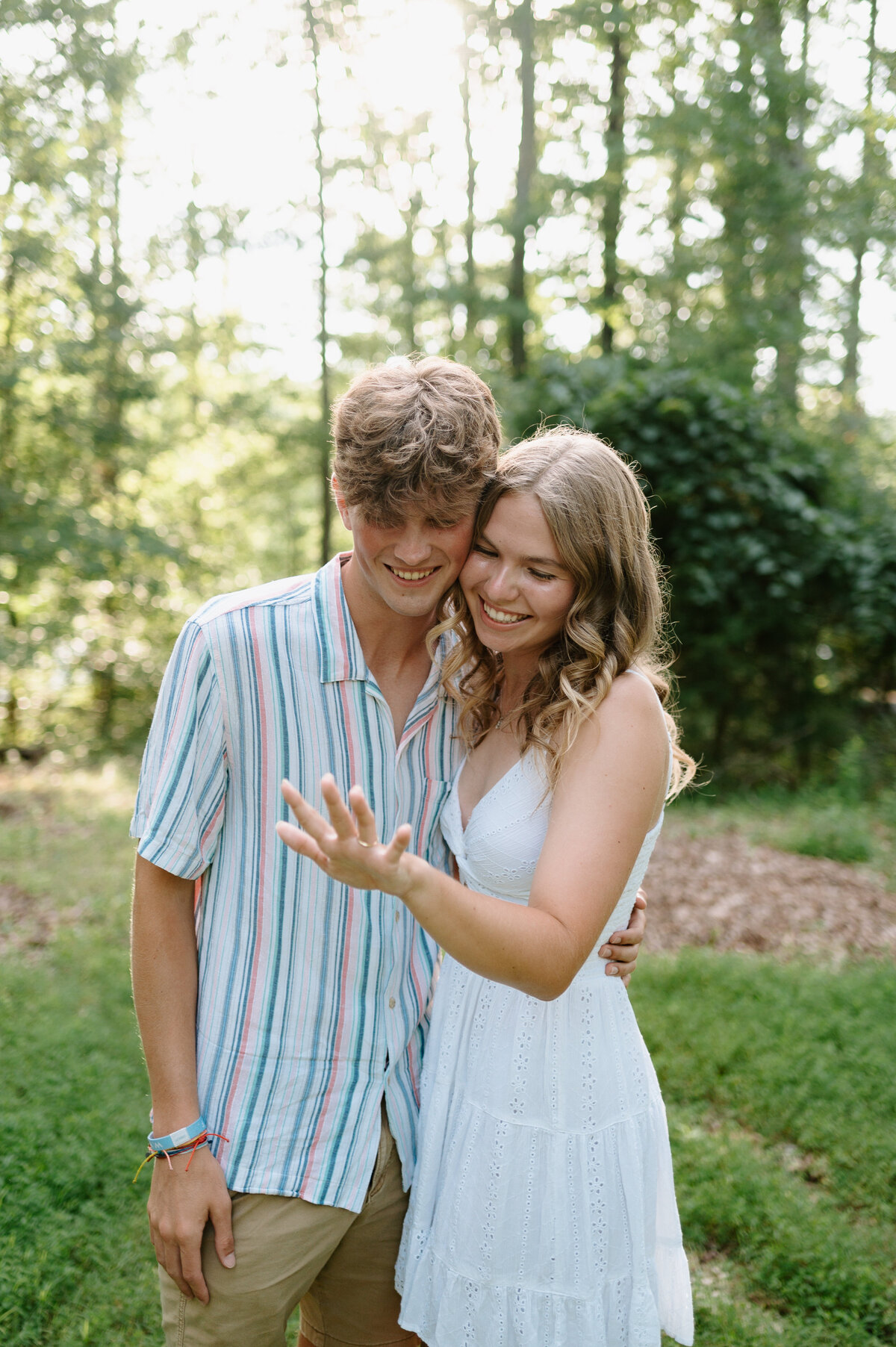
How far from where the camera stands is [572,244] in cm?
1533

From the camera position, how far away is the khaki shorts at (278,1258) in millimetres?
1877

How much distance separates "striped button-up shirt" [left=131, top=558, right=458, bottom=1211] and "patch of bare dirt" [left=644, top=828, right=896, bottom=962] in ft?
14.2

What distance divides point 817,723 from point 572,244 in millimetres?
9047

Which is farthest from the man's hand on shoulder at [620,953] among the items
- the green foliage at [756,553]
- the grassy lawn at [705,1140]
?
the green foliage at [756,553]

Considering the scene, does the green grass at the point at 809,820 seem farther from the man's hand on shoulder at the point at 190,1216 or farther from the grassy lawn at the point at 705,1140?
the man's hand on shoulder at the point at 190,1216

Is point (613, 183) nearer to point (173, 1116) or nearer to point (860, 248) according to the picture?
point (860, 248)

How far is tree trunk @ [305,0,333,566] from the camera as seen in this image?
566 inches

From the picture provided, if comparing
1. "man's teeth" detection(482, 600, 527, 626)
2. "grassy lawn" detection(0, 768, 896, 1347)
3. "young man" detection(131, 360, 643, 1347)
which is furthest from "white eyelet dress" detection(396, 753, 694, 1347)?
"grassy lawn" detection(0, 768, 896, 1347)

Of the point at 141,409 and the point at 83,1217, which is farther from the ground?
the point at 141,409

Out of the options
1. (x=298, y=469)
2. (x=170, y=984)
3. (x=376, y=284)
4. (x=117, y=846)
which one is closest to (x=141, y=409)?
(x=298, y=469)

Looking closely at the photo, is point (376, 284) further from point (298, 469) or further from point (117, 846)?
point (117, 846)

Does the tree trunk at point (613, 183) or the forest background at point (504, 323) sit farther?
the tree trunk at point (613, 183)

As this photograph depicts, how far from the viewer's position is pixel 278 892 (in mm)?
1991

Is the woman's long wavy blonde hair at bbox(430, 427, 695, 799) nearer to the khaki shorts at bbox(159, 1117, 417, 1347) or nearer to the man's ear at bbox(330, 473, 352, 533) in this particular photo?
the man's ear at bbox(330, 473, 352, 533)
